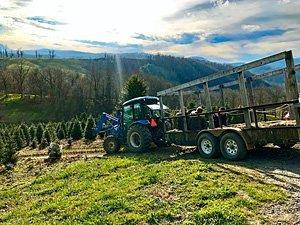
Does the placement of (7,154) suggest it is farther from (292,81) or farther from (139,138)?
(292,81)

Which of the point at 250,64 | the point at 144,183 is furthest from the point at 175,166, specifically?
the point at 250,64

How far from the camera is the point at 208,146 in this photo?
1744 centimetres

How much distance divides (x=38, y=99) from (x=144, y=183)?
323 ft

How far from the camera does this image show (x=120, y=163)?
59.0 feet

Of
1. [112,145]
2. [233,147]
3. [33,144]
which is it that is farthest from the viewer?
[33,144]

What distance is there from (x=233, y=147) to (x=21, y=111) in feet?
306

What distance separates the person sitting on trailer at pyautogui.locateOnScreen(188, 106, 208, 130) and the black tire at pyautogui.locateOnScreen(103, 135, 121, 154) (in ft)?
21.4

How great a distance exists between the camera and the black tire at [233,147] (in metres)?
15.7

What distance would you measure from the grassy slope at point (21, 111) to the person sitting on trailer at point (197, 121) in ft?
272

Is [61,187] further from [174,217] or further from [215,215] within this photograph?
[215,215]

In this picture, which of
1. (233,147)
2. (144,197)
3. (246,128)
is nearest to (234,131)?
(246,128)

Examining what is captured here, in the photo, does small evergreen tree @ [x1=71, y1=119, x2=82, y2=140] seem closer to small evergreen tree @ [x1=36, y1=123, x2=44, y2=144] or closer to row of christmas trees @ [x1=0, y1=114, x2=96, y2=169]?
row of christmas trees @ [x1=0, y1=114, x2=96, y2=169]

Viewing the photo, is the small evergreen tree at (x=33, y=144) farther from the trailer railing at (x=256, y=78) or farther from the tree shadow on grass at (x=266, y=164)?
the trailer railing at (x=256, y=78)

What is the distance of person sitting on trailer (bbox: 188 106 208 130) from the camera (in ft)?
61.3
